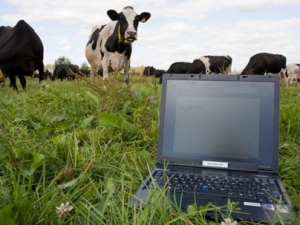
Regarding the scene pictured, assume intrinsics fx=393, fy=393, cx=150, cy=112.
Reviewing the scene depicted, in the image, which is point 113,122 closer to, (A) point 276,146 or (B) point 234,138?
(B) point 234,138

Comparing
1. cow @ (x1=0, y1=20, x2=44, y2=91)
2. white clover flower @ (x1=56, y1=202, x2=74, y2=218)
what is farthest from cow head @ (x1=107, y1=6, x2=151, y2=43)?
white clover flower @ (x1=56, y1=202, x2=74, y2=218)

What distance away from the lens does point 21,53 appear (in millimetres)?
8664

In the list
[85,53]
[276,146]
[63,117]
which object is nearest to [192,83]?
[276,146]

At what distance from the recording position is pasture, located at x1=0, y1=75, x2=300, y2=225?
1.35m

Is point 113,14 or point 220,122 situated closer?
point 220,122

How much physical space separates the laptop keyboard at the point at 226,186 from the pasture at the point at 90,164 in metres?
0.12

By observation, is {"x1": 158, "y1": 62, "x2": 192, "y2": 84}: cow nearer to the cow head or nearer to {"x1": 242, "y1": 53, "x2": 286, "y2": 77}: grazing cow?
{"x1": 242, "y1": 53, "x2": 286, "y2": 77}: grazing cow

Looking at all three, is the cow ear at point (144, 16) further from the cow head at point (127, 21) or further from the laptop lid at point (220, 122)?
the laptop lid at point (220, 122)

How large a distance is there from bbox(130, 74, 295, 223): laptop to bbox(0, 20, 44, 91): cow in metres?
7.13

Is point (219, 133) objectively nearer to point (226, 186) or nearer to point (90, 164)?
point (226, 186)

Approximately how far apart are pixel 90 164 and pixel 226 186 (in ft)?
2.00

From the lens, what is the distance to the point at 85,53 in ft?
33.6

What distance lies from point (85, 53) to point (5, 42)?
208 centimetres

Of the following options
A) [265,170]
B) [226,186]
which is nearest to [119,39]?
[265,170]
